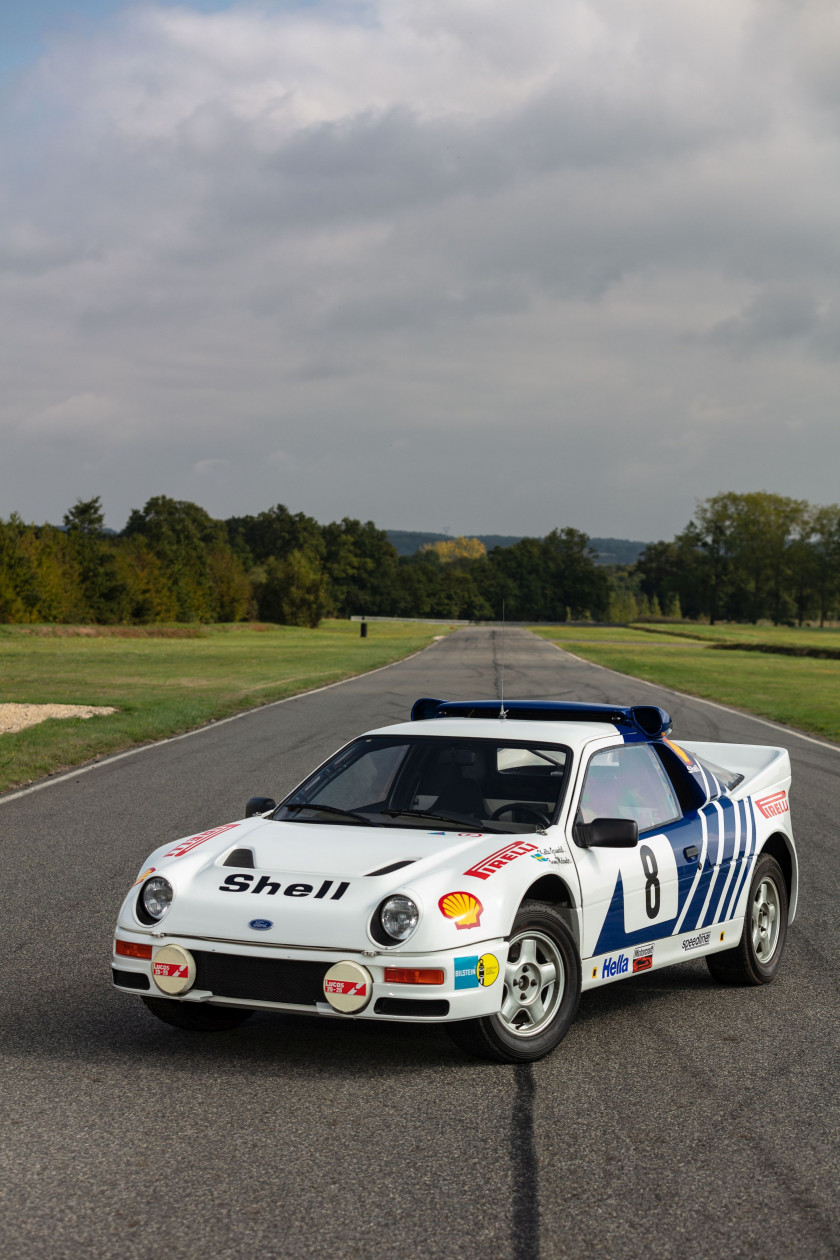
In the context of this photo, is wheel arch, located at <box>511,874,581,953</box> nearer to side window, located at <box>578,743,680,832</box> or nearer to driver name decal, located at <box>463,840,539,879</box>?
driver name decal, located at <box>463,840,539,879</box>

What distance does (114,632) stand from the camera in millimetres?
73625

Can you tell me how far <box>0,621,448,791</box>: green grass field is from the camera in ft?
60.5

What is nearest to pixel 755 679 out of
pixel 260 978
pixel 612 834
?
pixel 612 834

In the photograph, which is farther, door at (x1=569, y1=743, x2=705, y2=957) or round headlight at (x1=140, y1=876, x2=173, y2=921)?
door at (x1=569, y1=743, x2=705, y2=957)

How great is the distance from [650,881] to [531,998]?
103 cm

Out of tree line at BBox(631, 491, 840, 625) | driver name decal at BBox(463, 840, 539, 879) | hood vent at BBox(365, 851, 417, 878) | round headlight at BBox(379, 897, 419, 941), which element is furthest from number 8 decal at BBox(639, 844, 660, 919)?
tree line at BBox(631, 491, 840, 625)

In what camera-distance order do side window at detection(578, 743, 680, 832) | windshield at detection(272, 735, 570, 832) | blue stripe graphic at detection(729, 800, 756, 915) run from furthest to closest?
blue stripe graphic at detection(729, 800, 756, 915) → side window at detection(578, 743, 680, 832) → windshield at detection(272, 735, 570, 832)

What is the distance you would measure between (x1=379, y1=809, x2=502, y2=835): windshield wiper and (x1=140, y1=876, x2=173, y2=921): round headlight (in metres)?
1.13

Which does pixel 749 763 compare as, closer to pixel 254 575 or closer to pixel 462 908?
pixel 462 908

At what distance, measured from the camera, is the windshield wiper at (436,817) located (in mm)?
5676

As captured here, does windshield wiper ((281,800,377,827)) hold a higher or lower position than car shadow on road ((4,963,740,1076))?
higher

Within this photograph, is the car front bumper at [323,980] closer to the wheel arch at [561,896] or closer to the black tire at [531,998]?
the black tire at [531,998]

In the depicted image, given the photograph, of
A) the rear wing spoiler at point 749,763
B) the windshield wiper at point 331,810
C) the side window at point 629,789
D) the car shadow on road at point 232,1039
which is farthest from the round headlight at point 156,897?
the rear wing spoiler at point 749,763

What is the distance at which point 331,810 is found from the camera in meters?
6.03
